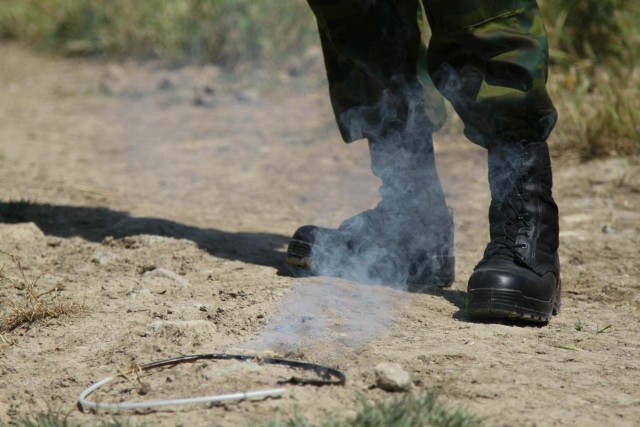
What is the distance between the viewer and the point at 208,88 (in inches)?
235

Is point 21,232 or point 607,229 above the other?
point 607,229

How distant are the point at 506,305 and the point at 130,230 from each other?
1.45 meters

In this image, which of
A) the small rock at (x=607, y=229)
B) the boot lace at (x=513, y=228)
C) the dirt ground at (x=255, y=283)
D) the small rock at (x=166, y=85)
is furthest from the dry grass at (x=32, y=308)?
the small rock at (x=166, y=85)

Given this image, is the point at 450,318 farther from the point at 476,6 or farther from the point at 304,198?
the point at 304,198

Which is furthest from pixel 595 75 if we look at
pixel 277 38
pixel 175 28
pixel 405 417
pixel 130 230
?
pixel 405 417

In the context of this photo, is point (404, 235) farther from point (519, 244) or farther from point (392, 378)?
point (392, 378)

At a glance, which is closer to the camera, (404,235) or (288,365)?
(288,365)

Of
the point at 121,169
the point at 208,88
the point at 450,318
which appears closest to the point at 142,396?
the point at 450,318

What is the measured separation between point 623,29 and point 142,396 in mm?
3715

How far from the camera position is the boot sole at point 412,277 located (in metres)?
2.63

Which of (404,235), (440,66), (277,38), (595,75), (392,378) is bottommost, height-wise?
(392,378)

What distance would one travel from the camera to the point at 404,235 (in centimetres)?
273

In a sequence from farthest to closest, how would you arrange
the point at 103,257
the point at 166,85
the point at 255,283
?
the point at 166,85 < the point at 103,257 < the point at 255,283

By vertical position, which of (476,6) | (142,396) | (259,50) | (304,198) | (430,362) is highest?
(259,50)
